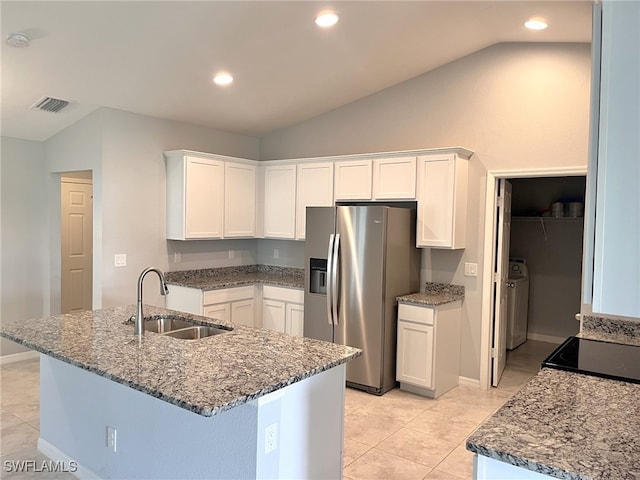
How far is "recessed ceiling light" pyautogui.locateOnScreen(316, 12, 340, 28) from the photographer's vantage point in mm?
3283

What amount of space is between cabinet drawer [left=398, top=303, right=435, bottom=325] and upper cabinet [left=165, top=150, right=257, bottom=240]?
212 centimetres

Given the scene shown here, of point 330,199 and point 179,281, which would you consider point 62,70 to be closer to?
point 179,281

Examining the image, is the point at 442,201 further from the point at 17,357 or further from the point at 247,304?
the point at 17,357

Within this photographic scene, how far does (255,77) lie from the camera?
4199 millimetres

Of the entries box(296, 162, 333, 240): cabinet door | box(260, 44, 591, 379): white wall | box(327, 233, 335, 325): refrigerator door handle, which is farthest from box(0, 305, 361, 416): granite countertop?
box(260, 44, 591, 379): white wall

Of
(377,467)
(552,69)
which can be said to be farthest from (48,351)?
(552,69)

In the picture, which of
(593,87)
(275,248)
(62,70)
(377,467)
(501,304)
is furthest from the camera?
(275,248)

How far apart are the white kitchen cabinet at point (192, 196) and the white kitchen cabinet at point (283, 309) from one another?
918 millimetres

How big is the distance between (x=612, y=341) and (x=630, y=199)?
1558 millimetres

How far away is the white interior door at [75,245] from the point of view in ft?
18.6

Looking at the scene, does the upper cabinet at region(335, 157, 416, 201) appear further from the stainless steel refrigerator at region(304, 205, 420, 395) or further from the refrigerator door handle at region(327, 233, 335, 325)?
the refrigerator door handle at region(327, 233, 335, 325)

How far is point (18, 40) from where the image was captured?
10.2ft

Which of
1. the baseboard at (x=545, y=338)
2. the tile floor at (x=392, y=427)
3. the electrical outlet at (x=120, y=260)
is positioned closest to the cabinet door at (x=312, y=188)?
the electrical outlet at (x=120, y=260)

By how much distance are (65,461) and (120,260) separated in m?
2.14
